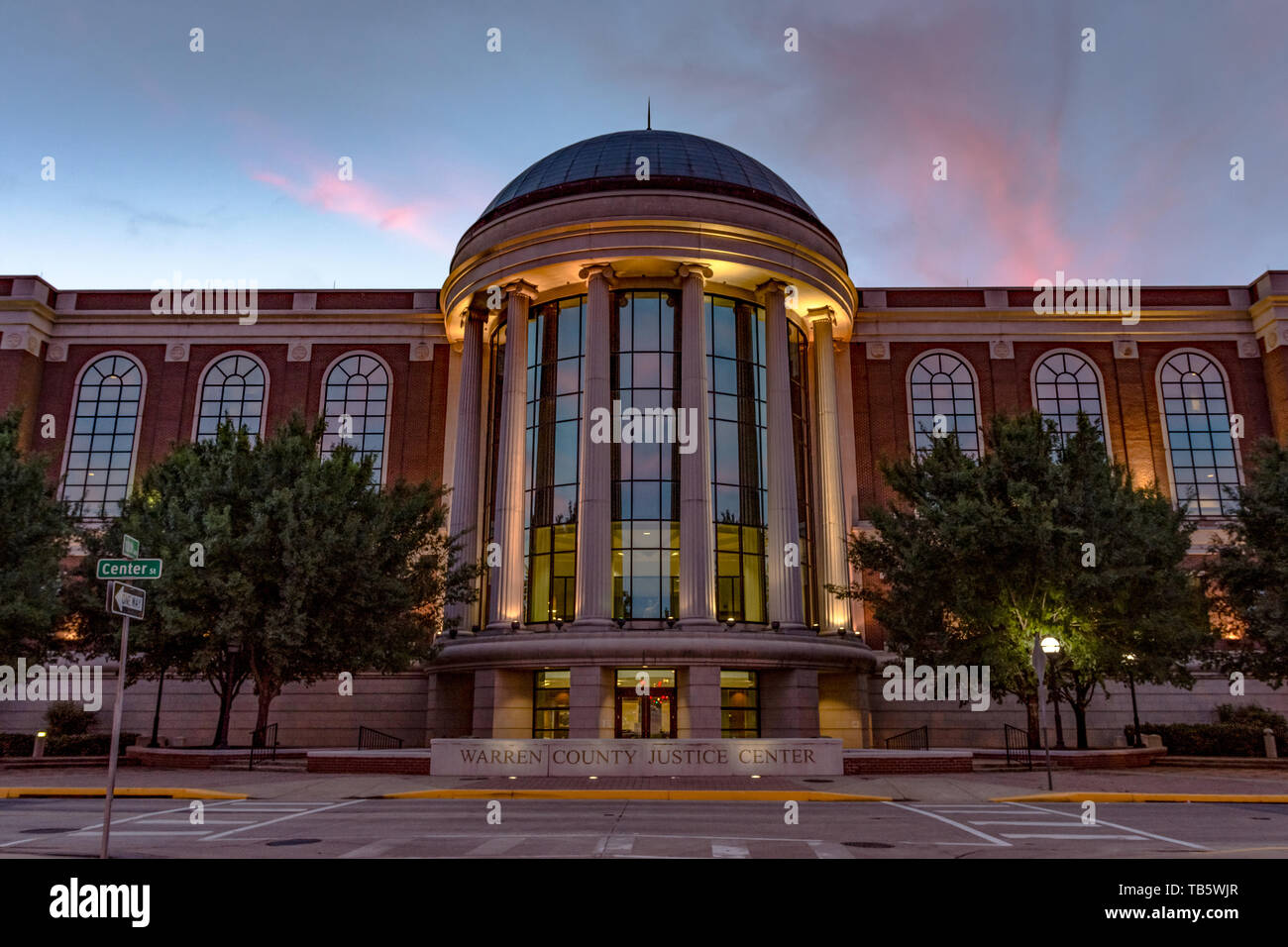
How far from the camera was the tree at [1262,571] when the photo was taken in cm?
2730

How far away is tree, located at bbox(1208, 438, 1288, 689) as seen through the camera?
27297 mm

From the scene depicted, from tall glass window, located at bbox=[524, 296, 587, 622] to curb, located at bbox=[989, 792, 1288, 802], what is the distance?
18.3m

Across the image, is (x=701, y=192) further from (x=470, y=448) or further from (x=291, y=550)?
(x=291, y=550)

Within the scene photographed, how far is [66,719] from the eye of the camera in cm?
3234

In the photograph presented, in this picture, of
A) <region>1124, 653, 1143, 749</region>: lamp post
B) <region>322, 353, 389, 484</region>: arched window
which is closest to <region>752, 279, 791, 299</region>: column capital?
<region>1124, 653, 1143, 749</region>: lamp post

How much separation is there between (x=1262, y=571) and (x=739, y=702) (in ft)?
55.2

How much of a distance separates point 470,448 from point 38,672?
17.5 m

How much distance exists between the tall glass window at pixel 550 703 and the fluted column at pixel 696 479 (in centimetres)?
523

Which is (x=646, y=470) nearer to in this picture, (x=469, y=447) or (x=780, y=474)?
(x=780, y=474)

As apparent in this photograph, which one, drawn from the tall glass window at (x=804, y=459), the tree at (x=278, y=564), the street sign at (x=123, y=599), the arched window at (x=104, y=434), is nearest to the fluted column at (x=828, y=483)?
the tall glass window at (x=804, y=459)

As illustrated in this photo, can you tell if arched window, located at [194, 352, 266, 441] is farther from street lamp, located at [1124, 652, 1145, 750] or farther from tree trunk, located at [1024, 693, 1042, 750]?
street lamp, located at [1124, 652, 1145, 750]

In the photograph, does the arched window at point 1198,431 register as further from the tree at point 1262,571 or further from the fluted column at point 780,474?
the fluted column at point 780,474

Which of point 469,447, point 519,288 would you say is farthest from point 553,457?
point 519,288
